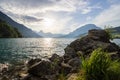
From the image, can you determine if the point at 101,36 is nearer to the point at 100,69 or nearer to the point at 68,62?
the point at 68,62

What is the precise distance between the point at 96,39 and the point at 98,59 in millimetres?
23126

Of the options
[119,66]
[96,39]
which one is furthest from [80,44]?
[119,66]

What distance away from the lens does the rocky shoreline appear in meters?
23.2

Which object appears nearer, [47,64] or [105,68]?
[105,68]

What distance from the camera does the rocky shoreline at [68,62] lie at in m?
23.2

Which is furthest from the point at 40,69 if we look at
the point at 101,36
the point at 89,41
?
the point at 101,36

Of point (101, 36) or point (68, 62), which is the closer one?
point (68, 62)

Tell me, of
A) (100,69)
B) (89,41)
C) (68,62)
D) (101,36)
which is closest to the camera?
(100,69)

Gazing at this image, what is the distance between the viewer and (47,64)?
24.3 meters

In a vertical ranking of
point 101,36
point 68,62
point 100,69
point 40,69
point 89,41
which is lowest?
point 40,69

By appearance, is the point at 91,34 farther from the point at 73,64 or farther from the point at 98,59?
the point at 98,59

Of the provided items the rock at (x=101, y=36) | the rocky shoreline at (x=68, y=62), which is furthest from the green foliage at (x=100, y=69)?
the rock at (x=101, y=36)

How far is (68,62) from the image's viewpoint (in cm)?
2673

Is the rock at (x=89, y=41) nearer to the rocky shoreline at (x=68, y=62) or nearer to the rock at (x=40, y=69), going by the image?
the rocky shoreline at (x=68, y=62)
